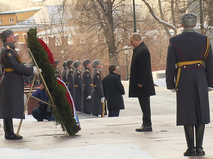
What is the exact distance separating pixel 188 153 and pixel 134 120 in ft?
18.5

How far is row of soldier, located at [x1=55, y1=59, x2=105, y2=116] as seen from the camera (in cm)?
1817

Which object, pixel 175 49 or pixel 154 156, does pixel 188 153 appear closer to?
pixel 154 156

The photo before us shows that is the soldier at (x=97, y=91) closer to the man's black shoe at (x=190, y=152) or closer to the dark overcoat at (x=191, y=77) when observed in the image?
the dark overcoat at (x=191, y=77)

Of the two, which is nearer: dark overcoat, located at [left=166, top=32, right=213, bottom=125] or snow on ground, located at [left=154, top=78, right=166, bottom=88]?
dark overcoat, located at [left=166, top=32, right=213, bottom=125]

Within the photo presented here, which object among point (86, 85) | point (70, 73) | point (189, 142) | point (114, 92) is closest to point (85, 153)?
point (189, 142)

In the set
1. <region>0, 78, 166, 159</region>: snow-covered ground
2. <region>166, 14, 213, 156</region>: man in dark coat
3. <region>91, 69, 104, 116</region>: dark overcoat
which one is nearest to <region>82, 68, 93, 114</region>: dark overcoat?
<region>91, 69, 104, 116</region>: dark overcoat

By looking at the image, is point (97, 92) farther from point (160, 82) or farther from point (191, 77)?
point (160, 82)

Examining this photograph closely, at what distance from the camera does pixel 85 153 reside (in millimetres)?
7906

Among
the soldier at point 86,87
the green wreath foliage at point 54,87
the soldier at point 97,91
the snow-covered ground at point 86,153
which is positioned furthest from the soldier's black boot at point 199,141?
the soldier at point 86,87

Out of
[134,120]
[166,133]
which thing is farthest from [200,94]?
[134,120]

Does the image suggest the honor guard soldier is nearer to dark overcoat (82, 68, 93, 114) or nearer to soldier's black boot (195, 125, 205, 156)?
dark overcoat (82, 68, 93, 114)

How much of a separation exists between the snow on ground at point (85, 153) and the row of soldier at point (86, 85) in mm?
8953

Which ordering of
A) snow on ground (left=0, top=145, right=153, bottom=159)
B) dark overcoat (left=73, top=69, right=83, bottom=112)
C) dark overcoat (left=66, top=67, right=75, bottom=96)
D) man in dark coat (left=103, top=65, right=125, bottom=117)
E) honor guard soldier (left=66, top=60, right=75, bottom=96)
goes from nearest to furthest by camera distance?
snow on ground (left=0, top=145, right=153, bottom=159), man in dark coat (left=103, top=65, right=125, bottom=117), dark overcoat (left=73, top=69, right=83, bottom=112), honor guard soldier (left=66, top=60, right=75, bottom=96), dark overcoat (left=66, top=67, right=75, bottom=96)

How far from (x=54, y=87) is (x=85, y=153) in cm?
234
